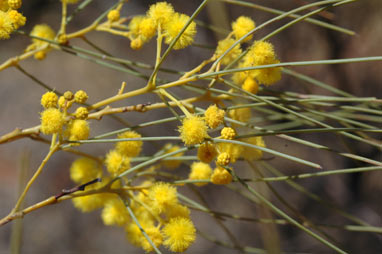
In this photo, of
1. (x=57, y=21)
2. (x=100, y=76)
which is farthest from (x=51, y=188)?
(x=57, y=21)

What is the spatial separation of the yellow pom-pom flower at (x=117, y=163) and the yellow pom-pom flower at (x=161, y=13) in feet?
0.63

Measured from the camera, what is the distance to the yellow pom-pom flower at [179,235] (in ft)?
1.63

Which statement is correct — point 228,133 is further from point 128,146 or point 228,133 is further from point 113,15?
point 113,15

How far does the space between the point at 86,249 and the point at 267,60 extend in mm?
1454

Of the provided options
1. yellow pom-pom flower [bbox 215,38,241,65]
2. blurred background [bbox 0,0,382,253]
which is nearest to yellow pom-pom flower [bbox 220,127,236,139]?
yellow pom-pom flower [bbox 215,38,241,65]

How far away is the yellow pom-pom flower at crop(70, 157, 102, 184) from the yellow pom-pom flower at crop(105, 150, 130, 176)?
56 mm

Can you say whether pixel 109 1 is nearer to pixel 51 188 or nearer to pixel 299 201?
pixel 51 188

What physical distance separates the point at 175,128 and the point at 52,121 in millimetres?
1286

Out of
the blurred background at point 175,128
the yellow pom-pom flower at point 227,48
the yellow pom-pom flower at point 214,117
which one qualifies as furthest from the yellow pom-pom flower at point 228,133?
the blurred background at point 175,128

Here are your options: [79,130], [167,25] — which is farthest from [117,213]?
[167,25]

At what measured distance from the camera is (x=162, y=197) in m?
0.51

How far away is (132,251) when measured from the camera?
1714mm

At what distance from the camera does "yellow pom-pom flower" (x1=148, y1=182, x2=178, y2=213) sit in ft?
1.68

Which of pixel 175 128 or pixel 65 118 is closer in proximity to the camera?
pixel 65 118
